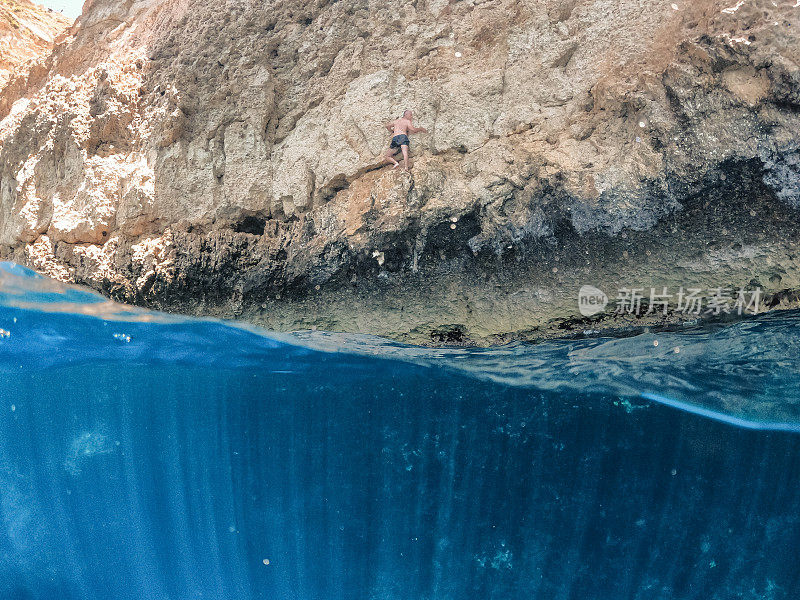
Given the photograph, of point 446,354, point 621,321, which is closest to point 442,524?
point 446,354

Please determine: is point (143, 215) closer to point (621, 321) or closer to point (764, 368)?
point (621, 321)

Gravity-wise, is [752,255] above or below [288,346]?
above

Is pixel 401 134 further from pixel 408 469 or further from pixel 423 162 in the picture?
pixel 408 469

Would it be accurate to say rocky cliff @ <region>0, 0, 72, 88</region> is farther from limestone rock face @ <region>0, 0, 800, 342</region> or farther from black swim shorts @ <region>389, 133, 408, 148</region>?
black swim shorts @ <region>389, 133, 408, 148</region>

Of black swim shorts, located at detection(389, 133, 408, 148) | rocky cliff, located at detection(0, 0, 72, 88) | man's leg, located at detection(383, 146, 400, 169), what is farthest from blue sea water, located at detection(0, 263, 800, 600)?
rocky cliff, located at detection(0, 0, 72, 88)

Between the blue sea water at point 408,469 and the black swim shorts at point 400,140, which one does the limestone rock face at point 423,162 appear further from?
the blue sea water at point 408,469

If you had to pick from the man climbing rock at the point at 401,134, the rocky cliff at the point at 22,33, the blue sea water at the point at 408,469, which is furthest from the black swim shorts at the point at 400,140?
the rocky cliff at the point at 22,33
